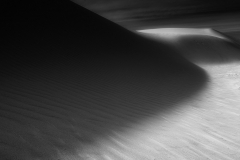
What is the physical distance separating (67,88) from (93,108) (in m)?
1.07

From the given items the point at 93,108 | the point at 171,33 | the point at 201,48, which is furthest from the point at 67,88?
the point at 171,33

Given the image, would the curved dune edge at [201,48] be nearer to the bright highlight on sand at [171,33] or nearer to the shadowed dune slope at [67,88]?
the bright highlight on sand at [171,33]

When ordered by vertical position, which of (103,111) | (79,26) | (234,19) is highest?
(234,19)

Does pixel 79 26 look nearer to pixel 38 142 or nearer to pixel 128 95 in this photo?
pixel 128 95

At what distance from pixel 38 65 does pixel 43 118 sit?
3.05 m

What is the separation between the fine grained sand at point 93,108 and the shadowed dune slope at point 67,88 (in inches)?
0.5

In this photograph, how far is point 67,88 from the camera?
14.5ft

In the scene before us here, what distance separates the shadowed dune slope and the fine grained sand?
1cm

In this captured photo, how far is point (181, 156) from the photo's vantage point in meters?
2.42

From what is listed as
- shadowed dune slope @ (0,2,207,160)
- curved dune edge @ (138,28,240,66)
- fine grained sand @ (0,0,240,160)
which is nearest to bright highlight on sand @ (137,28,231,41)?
curved dune edge @ (138,28,240,66)

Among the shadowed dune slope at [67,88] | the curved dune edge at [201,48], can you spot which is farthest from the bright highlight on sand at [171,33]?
the shadowed dune slope at [67,88]

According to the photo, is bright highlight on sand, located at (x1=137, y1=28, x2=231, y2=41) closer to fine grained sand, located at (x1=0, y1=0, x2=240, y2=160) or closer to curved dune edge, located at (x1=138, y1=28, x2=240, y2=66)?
curved dune edge, located at (x1=138, y1=28, x2=240, y2=66)

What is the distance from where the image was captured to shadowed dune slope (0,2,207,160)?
2422 millimetres

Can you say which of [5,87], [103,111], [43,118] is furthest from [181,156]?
[5,87]
